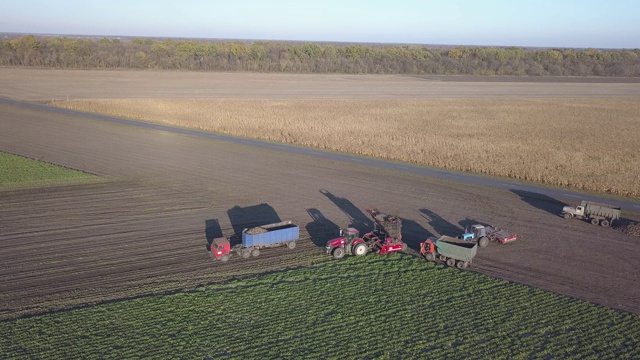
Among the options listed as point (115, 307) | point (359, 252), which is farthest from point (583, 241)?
point (115, 307)

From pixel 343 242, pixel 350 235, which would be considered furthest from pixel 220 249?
pixel 350 235

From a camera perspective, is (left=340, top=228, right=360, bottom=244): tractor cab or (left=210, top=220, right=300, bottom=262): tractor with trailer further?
(left=340, top=228, right=360, bottom=244): tractor cab

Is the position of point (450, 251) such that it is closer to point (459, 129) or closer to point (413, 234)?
point (413, 234)

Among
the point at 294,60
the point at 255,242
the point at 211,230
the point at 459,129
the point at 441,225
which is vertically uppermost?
the point at 294,60

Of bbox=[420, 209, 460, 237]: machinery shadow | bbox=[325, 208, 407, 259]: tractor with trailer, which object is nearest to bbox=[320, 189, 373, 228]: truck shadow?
bbox=[325, 208, 407, 259]: tractor with trailer

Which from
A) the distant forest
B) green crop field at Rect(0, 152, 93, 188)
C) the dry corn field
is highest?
the distant forest

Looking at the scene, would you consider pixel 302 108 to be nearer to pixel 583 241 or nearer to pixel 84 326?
pixel 583 241

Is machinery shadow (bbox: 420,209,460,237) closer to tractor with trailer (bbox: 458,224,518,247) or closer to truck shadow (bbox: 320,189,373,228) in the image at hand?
tractor with trailer (bbox: 458,224,518,247)

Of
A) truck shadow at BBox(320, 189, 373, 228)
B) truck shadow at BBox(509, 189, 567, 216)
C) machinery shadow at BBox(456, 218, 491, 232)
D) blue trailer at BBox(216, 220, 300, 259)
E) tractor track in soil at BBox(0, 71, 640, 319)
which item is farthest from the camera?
truck shadow at BBox(509, 189, 567, 216)
